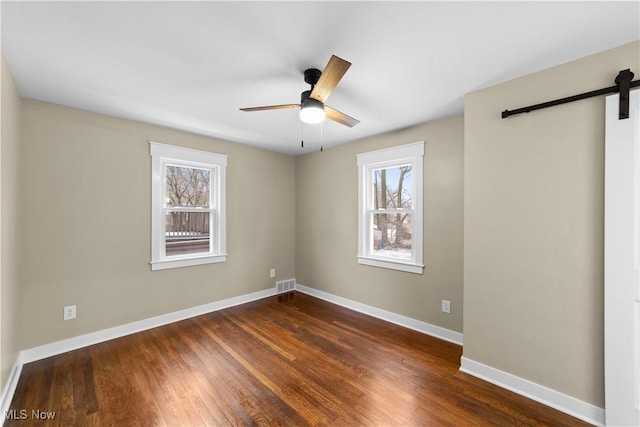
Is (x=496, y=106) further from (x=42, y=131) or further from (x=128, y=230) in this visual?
(x=42, y=131)

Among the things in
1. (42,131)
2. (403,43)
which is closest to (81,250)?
(42,131)

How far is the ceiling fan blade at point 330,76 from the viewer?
1528mm

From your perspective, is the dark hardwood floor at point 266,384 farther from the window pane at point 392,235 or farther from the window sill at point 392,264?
the window pane at point 392,235

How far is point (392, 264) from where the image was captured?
136 inches

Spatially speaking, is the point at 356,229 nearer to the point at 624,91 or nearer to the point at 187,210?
the point at 187,210

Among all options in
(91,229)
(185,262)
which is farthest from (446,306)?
(91,229)

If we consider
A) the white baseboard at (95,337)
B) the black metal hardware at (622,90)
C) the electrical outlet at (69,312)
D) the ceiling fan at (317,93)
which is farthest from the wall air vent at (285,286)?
the black metal hardware at (622,90)

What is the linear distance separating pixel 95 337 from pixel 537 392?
13.3ft

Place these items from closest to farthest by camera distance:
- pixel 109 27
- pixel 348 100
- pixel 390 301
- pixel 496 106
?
pixel 109 27 → pixel 496 106 → pixel 348 100 → pixel 390 301

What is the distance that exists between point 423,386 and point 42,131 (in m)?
4.11

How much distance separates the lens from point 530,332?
6.66ft

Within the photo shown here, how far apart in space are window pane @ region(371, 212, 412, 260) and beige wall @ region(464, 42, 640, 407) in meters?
1.10

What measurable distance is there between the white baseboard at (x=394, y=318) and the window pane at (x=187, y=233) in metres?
1.88

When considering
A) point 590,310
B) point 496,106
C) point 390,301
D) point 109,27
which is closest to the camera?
point 109,27
